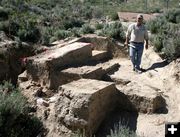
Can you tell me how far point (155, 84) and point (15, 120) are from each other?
3.87 meters

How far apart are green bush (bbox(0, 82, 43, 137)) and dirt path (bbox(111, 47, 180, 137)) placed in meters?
2.42

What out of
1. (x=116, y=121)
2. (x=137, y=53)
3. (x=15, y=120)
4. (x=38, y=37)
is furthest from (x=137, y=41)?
(x=38, y=37)

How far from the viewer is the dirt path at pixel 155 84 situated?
8.94 meters

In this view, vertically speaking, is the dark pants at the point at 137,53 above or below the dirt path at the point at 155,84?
above

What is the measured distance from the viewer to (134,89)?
32.6 ft

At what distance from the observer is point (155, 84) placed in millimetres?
10617

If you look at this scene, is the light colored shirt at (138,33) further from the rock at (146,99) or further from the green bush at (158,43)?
the rock at (146,99)

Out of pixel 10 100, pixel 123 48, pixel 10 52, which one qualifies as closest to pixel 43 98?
Answer: pixel 10 100

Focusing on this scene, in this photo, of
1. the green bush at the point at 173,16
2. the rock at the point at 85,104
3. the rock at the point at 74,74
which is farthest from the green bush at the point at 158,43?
the green bush at the point at 173,16

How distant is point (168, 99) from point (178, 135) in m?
5.12

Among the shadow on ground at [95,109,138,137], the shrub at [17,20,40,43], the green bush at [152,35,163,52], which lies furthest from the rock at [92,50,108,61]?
the shadow on ground at [95,109,138,137]

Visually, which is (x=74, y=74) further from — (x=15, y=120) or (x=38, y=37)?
(x=38, y=37)

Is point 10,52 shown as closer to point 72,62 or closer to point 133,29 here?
point 72,62

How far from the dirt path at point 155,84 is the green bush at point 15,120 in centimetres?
242
